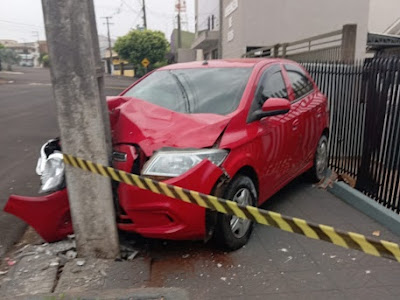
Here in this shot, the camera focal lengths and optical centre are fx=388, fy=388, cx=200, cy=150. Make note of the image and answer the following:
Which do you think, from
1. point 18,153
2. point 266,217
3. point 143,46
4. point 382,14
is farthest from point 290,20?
point 143,46

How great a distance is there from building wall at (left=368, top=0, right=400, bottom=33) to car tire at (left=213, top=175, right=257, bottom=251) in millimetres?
19529

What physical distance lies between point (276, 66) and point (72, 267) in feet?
10.2

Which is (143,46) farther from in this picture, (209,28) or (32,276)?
(32,276)

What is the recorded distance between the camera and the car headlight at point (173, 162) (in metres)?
3.09

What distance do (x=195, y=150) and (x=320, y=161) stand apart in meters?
2.91

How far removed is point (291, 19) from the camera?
17.0 m

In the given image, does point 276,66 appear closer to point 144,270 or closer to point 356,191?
point 356,191

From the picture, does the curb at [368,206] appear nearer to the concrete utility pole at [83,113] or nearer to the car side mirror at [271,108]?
the car side mirror at [271,108]

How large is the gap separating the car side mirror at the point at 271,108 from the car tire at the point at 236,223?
64 centimetres

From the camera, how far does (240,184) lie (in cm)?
342

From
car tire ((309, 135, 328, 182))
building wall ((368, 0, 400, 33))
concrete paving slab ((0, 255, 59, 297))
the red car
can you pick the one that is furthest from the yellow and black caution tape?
building wall ((368, 0, 400, 33))

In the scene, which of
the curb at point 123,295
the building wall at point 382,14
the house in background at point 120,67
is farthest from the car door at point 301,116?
the house in background at point 120,67

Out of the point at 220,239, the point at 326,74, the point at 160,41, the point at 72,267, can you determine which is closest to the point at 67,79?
the point at 72,267

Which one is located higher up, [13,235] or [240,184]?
[240,184]
